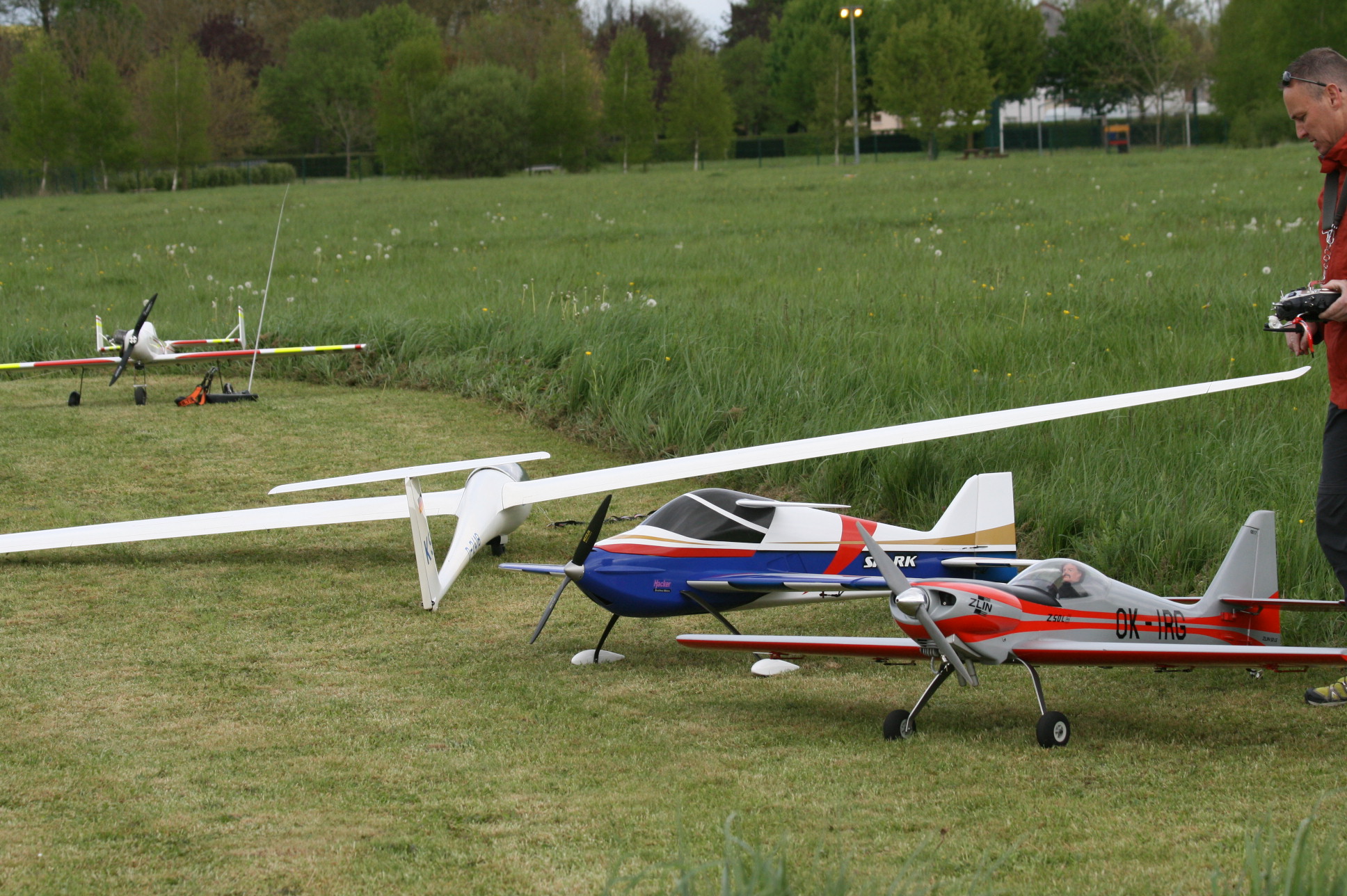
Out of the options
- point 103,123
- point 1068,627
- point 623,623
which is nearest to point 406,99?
point 103,123

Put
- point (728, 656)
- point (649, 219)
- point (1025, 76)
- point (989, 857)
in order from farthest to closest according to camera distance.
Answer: point (1025, 76) < point (649, 219) < point (728, 656) < point (989, 857)

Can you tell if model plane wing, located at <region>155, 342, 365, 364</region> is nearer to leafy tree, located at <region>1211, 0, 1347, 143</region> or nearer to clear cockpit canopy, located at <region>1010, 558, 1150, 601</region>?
clear cockpit canopy, located at <region>1010, 558, 1150, 601</region>

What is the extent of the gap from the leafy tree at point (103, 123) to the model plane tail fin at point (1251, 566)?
76.2 meters

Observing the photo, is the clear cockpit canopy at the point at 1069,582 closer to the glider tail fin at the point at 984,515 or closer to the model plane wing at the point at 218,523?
the glider tail fin at the point at 984,515

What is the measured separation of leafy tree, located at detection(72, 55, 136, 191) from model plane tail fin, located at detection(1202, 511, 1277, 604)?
76.2m

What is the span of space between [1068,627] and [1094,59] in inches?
3957

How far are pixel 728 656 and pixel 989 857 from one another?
2679mm

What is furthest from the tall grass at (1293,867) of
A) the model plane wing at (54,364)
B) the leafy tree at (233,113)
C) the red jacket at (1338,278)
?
the leafy tree at (233,113)

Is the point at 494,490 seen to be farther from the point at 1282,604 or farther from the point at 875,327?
the point at 875,327

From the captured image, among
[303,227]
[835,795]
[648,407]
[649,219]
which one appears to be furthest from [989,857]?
[303,227]

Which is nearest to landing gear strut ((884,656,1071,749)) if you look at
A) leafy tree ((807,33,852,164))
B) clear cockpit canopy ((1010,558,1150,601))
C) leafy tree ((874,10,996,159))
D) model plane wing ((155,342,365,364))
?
clear cockpit canopy ((1010,558,1150,601))

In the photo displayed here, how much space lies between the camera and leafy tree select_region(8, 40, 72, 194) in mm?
68438

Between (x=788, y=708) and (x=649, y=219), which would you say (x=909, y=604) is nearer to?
(x=788, y=708)

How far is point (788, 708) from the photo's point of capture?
18.6ft
